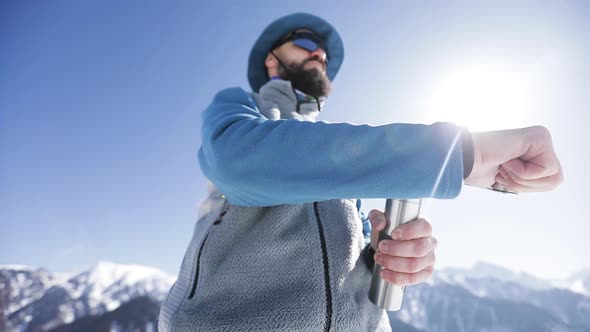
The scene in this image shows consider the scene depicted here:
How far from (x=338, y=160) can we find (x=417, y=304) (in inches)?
7523

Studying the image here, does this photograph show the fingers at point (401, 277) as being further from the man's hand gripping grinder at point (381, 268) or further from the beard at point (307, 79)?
the beard at point (307, 79)

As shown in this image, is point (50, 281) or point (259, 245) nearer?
point (259, 245)

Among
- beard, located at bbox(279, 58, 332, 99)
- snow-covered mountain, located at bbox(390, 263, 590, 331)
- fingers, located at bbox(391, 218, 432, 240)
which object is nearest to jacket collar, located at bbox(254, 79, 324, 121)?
beard, located at bbox(279, 58, 332, 99)

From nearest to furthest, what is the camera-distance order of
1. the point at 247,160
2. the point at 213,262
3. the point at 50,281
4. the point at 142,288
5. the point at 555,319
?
the point at 247,160, the point at 213,262, the point at 555,319, the point at 50,281, the point at 142,288

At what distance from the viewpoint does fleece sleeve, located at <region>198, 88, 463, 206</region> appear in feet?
3.24

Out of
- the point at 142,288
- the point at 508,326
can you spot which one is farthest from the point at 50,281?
the point at 508,326

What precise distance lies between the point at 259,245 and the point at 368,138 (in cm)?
75

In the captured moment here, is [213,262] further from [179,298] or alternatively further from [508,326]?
[508,326]

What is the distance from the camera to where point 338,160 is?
3.39 ft

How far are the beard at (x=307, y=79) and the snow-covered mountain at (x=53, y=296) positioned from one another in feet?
406

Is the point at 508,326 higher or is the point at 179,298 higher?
the point at 179,298

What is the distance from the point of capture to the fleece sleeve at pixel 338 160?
0.99 m

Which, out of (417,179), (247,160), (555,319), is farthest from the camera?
(555,319)

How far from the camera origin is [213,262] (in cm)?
144
